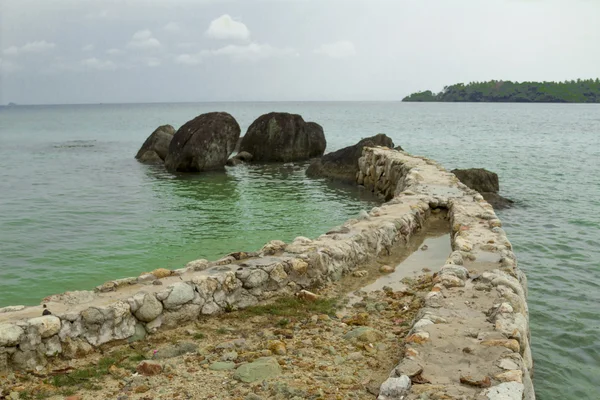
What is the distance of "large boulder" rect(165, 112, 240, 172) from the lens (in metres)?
30.8

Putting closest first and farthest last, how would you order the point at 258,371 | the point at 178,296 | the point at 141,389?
the point at 141,389 < the point at 258,371 < the point at 178,296

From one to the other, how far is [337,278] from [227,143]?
2302cm

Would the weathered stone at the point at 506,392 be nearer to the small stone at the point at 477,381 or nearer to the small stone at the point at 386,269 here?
the small stone at the point at 477,381

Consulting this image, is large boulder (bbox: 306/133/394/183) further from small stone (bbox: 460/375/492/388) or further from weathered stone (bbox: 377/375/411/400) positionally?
weathered stone (bbox: 377/375/411/400)

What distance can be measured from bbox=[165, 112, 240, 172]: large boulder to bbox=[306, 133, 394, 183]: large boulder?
5.63m

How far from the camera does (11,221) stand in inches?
736

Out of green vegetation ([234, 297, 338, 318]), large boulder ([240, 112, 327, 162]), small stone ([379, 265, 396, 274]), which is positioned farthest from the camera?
large boulder ([240, 112, 327, 162])

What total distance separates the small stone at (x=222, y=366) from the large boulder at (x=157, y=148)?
2961 cm

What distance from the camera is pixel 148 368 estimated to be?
21.9 feet

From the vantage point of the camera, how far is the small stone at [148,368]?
665cm

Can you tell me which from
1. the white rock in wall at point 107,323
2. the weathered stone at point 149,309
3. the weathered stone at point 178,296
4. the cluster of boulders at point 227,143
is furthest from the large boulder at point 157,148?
the white rock in wall at point 107,323

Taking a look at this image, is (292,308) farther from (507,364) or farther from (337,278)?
(507,364)

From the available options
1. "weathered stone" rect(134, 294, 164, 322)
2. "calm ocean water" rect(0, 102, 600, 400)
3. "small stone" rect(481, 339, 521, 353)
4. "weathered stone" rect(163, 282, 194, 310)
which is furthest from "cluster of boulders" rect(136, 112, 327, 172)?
"small stone" rect(481, 339, 521, 353)

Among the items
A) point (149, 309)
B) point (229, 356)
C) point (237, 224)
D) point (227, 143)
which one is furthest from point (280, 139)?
point (229, 356)
